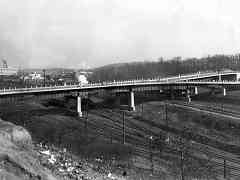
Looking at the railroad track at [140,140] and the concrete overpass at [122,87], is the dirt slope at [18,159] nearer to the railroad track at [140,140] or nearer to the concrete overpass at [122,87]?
the railroad track at [140,140]

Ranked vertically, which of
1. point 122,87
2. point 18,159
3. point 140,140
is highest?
point 122,87

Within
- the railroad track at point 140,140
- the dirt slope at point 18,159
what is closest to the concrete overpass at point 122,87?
the railroad track at point 140,140

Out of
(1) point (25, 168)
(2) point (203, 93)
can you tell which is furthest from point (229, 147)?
(2) point (203, 93)

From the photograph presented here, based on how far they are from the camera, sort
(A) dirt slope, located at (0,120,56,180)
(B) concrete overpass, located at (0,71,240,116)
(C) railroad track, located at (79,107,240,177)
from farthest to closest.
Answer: (B) concrete overpass, located at (0,71,240,116) < (C) railroad track, located at (79,107,240,177) < (A) dirt slope, located at (0,120,56,180)

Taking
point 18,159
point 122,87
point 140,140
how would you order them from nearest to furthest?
point 18,159 → point 140,140 → point 122,87

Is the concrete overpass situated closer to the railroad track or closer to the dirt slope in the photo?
the railroad track

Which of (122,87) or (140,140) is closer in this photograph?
(140,140)

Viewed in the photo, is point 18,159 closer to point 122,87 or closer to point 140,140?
point 140,140

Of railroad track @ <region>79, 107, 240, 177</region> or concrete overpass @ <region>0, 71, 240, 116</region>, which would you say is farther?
concrete overpass @ <region>0, 71, 240, 116</region>

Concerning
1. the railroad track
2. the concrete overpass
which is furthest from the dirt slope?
the concrete overpass

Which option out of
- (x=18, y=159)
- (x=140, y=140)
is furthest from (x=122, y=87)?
(x=18, y=159)

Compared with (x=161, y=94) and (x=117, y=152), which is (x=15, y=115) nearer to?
(x=117, y=152)

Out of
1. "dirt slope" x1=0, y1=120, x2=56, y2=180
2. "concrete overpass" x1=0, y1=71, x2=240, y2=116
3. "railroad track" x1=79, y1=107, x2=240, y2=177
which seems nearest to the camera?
"dirt slope" x1=0, y1=120, x2=56, y2=180
